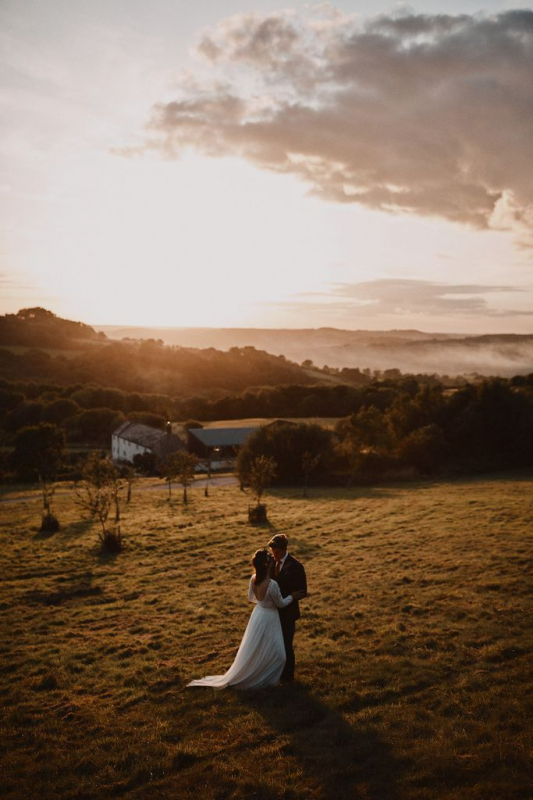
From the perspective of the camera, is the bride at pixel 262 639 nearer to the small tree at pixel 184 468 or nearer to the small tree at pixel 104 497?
the small tree at pixel 104 497

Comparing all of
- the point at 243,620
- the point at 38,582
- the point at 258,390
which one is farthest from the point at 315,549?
the point at 258,390

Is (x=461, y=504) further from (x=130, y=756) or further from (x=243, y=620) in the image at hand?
(x=130, y=756)

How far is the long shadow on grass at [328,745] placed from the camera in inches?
272

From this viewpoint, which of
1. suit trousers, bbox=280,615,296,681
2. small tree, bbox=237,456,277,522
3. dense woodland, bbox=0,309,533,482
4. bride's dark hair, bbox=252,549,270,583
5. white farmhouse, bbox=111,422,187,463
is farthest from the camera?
white farmhouse, bbox=111,422,187,463

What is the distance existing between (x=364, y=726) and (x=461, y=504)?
24.5 m

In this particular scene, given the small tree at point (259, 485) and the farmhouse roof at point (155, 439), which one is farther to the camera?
the farmhouse roof at point (155, 439)

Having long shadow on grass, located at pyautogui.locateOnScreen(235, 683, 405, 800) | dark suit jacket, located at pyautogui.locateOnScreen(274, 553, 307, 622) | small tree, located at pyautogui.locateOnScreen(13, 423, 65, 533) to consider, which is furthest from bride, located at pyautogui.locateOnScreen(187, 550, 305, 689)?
small tree, located at pyautogui.locateOnScreen(13, 423, 65, 533)

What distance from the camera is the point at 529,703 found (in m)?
8.52

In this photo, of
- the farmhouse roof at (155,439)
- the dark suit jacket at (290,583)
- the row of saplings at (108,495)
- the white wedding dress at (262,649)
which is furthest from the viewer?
the farmhouse roof at (155,439)

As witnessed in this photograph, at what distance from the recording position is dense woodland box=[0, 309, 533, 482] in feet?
182

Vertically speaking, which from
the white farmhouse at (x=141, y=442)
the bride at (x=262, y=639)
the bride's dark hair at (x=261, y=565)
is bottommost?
the white farmhouse at (x=141, y=442)

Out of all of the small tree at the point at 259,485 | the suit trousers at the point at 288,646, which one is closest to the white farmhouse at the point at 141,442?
the small tree at the point at 259,485

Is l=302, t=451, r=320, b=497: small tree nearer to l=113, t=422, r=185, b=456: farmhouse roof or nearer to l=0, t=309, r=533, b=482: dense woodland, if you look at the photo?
l=0, t=309, r=533, b=482: dense woodland

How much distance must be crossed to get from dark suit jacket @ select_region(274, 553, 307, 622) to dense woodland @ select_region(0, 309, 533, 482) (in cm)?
3805
